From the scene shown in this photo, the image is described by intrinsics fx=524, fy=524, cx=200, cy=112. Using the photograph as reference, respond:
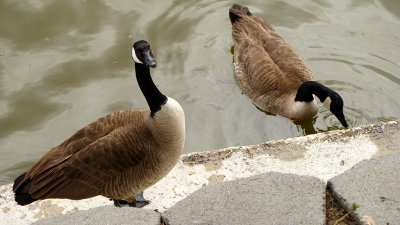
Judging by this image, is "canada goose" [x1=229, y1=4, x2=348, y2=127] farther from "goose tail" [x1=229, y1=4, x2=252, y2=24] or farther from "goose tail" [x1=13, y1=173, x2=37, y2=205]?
"goose tail" [x1=13, y1=173, x2=37, y2=205]

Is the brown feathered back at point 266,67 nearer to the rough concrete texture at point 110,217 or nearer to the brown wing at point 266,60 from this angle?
the brown wing at point 266,60

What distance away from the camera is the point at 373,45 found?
695 centimetres

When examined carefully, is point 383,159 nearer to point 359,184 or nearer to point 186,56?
point 359,184

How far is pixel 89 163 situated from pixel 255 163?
4.13ft

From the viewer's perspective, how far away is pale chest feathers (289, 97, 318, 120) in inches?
235

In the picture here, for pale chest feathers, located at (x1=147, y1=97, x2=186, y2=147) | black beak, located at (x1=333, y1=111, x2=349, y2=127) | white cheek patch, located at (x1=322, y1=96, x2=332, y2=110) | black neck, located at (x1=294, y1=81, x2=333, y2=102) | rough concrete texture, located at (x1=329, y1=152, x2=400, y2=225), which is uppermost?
pale chest feathers, located at (x1=147, y1=97, x2=186, y2=147)

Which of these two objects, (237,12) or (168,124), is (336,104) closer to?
(237,12)

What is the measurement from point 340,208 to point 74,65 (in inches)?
171

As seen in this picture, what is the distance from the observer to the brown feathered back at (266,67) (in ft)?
20.2

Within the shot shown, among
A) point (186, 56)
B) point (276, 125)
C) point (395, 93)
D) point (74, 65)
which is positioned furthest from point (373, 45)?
point (74, 65)

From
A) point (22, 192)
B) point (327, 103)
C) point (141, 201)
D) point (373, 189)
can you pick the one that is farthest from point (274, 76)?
point (22, 192)

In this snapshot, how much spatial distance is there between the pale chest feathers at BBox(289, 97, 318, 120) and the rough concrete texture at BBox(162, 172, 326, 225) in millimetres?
2560

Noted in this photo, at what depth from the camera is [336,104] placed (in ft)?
18.6

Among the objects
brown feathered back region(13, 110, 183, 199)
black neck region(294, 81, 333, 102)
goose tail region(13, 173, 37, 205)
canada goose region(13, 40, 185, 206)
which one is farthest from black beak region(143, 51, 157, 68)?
black neck region(294, 81, 333, 102)
